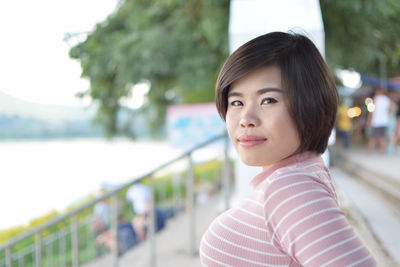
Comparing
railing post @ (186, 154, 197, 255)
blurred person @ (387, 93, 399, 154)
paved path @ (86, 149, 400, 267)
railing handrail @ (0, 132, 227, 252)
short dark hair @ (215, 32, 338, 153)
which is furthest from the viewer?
blurred person @ (387, 93, 399, 154)

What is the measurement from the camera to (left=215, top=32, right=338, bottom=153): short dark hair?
68cm

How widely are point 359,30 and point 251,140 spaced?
5.78 metres

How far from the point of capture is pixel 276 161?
0.73 metres

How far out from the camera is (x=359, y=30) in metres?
5.87

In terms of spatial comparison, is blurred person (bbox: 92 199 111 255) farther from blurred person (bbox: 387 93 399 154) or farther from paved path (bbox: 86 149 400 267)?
blurred person (bbox: 387 93 399 154)

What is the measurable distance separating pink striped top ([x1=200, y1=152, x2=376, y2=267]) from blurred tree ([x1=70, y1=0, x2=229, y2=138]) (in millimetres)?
4742

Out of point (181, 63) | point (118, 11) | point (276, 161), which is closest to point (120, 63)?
point (181, 63)

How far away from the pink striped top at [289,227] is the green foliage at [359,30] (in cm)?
493

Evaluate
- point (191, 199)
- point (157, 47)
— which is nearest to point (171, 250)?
point (191, 199)

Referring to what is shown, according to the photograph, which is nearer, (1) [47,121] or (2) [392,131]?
(2) [392,131]

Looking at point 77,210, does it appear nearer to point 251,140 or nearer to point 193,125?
point 251,140

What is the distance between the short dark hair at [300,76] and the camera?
2.25 ft

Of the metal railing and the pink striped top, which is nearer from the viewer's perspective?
the pink striped top

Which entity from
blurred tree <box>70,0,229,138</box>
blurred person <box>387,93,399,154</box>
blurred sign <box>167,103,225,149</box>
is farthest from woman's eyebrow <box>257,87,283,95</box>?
blurred person <box>387,93,399,154</box>
